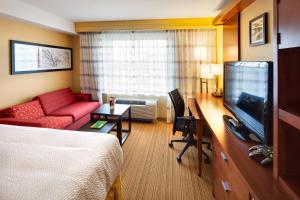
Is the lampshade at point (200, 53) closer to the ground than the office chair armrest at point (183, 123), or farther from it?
farther from it

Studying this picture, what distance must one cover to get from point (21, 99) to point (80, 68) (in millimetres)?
1710

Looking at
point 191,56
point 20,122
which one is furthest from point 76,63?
point 191,56

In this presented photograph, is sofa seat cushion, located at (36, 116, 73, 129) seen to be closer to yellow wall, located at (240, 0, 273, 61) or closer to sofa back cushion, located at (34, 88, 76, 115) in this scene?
sofa back cushion, located at (34, 88, 76, 115)

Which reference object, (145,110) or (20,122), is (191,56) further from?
(20,122)

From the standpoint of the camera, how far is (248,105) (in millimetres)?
1854

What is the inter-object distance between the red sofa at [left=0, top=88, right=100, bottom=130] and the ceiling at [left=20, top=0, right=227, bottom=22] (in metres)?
1.67

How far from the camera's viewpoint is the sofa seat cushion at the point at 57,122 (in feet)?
10.7

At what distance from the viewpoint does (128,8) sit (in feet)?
12.5

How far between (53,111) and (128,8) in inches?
97.2

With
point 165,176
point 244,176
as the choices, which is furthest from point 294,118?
point 165,176

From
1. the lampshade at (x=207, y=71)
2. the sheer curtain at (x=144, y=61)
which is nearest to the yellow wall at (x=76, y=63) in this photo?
the sheer curtain at (x=144, y=61)

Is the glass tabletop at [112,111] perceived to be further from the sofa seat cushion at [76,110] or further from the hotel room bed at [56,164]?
the hotel room bed at [56,164]

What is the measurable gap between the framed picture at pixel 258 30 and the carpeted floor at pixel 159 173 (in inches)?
68.6

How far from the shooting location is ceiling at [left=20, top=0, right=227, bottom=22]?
3.43 metres
